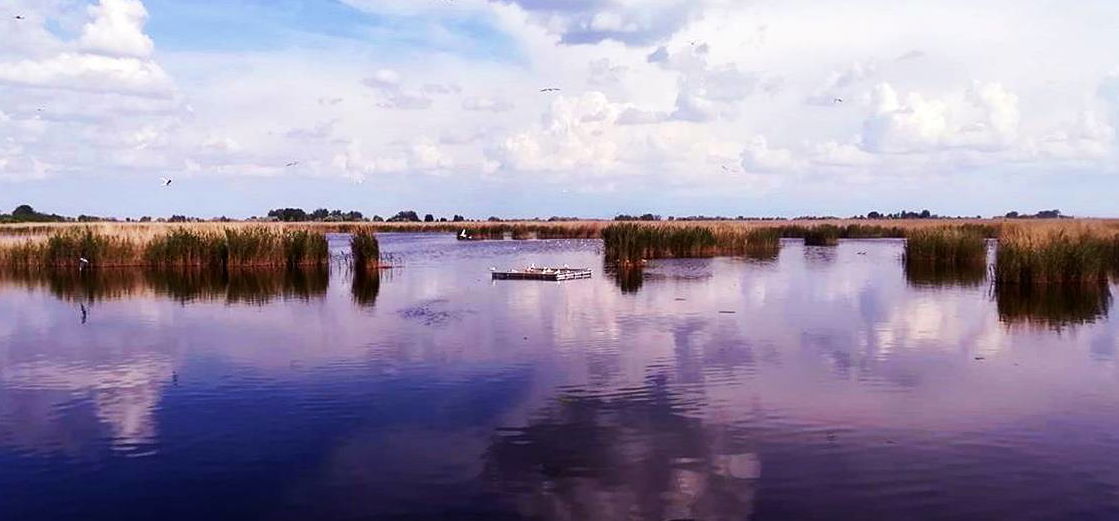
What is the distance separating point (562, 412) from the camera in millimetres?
10805

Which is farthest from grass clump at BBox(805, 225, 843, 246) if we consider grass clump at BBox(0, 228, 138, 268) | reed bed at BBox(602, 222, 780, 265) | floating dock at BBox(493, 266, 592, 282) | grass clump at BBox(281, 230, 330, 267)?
grass clump at BBox(0, 228, 138, 268)

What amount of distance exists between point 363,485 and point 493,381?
4707mm

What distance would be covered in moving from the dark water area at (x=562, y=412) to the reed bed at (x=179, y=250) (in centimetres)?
1305

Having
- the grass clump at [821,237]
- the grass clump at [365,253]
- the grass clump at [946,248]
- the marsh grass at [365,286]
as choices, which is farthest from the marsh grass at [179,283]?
the grass clump at [821,237]

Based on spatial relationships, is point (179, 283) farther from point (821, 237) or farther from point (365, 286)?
point (821, 237)

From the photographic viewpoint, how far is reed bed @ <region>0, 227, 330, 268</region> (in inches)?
1384

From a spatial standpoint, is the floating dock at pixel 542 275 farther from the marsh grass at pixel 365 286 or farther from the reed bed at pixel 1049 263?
the reed bed at pixel 1049 263

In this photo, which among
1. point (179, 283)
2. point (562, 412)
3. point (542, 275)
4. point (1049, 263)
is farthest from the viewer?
point (542, 275)

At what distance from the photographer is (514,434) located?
9.86 m

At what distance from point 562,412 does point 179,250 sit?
93.6 ft

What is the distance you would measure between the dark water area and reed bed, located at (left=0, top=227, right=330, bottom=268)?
13.1 meters

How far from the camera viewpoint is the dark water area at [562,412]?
7812mm

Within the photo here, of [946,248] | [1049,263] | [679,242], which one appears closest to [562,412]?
[1049,263]

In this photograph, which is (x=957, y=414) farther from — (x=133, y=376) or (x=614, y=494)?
(x=133, y=376)
